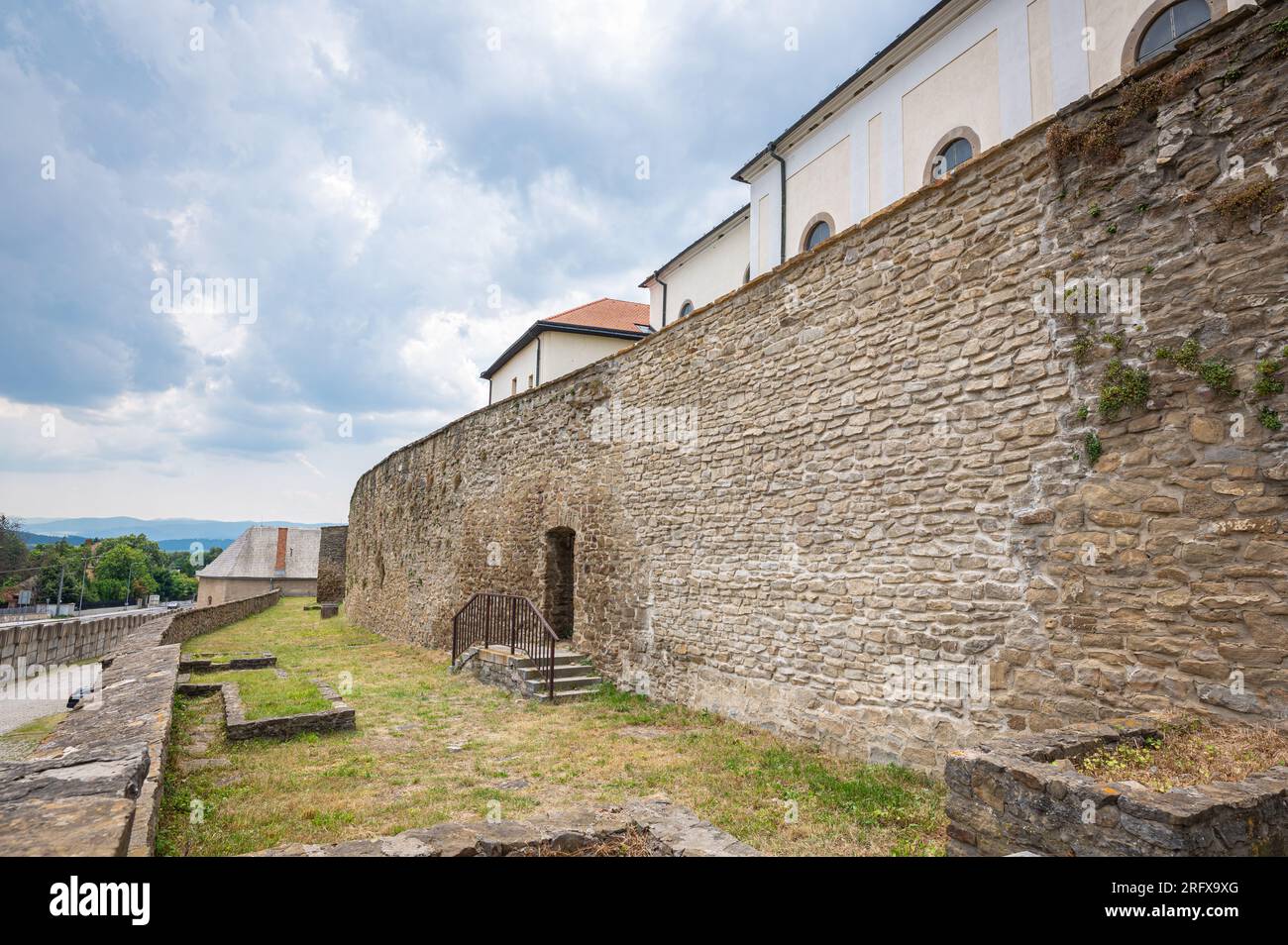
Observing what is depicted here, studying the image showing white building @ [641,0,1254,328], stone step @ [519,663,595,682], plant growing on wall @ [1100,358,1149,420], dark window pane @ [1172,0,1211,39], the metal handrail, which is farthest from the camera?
the metal handrail

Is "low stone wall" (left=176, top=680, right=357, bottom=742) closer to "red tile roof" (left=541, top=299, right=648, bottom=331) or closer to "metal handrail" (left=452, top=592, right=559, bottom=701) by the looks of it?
"metal handrail" (left=452, top=592, right=559, bottom=701)

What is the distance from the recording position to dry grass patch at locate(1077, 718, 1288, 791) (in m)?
3.36

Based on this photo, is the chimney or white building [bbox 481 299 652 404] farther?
the chimney

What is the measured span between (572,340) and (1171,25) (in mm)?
18131

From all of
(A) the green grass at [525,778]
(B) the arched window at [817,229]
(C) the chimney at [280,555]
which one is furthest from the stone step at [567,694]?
(C) the chimney at [280,555]

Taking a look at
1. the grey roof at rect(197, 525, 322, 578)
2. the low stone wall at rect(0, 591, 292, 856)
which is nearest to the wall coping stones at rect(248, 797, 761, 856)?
the low stone wall at rect(0, 591, 292, 856)

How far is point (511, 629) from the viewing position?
1204 cm

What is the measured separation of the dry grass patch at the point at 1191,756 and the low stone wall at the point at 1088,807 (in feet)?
0.27

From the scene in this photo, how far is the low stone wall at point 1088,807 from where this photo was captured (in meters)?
2.85

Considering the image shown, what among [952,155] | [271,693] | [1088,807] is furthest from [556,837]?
[952,155]

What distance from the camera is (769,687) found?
7.48 metres

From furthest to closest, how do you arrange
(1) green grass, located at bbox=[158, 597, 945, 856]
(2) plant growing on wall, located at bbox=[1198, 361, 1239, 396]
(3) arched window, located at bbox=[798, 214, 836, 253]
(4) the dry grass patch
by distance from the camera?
(3) arched window, located at bbox=[798, 214, 836, 253]
(1) green grass, located at bbox=[158, 597, 945, 856]
(2) plant growing on wall, located at bbox=[1198, 361, 1239, 396]
(4) the dry grass patch

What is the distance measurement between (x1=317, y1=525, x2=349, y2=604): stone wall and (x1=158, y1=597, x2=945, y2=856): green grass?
29924 mm
